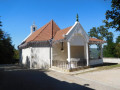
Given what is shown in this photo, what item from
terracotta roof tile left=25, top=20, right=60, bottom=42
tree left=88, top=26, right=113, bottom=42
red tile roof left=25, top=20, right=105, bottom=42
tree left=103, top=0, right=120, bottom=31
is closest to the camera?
tree left=103, top=0, right=120, bottom=31

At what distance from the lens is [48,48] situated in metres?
19.7

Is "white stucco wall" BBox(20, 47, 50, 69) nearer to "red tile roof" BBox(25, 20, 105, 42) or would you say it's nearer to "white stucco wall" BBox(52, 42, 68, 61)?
"white stucco wall" BBox(52, 42, 68, 61)

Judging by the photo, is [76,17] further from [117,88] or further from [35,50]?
[117,88]

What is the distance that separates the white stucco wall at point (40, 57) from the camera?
19.6m

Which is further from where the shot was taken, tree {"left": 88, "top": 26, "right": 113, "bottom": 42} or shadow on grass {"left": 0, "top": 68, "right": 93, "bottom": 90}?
tree {"left": 88, "top": 26, "right": 113, "bottom": 42}

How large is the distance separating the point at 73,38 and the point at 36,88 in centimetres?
1054

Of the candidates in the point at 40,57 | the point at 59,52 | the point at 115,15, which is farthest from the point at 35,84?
the point at 59,52

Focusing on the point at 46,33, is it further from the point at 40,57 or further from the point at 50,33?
the point at 40,57

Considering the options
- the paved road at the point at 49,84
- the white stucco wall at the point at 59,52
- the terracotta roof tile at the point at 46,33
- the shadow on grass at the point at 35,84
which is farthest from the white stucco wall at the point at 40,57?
the shadow on grass at the point at 35,84

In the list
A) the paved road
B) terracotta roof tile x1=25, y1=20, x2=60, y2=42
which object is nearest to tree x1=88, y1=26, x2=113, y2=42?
terracotta roof tile x1=25, y1=20, x2=60, y2=42

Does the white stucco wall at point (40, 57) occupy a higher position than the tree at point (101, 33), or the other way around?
the tree at point (101, 33)

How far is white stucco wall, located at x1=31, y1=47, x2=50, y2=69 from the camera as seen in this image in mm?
19578

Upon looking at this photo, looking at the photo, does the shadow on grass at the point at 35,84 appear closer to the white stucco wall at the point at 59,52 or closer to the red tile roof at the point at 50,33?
the red tile roof at the point at 50,33

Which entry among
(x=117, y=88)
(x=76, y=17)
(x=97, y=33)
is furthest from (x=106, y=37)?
(x=117, y=88)
